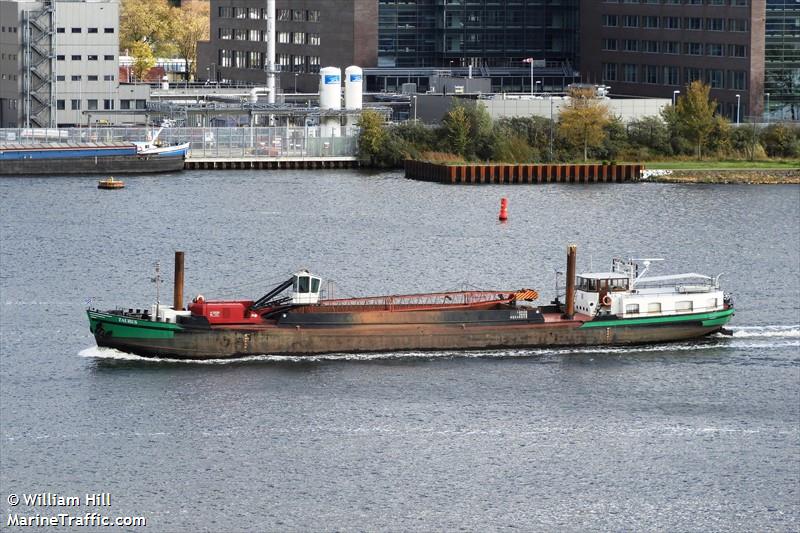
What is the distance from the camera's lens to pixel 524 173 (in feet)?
475

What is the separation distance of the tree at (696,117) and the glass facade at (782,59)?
11.9m

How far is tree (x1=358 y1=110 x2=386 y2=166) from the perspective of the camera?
15462 cm

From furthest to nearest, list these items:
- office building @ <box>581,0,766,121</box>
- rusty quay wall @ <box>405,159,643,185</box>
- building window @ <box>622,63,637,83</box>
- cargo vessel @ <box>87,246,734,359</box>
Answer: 1. building window @ <box>622,63,637,83</box>
2. office building @ <box>581,0,766,121</box>
3. rusty quay wall @ <box>405,159,643,185</box>
4. cargo vessel @ <box>87,246,734,359</box>

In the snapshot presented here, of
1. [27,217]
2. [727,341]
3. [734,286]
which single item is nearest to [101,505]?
[727,341]

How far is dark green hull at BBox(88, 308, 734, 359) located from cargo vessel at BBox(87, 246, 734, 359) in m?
0.04

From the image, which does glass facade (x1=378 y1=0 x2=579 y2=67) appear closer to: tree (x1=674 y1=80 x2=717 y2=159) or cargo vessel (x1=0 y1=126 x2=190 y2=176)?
tree (x1=674 y1=80 x2=717 y2=159)

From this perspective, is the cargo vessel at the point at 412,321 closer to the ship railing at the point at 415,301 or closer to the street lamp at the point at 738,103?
the ship railing at the point at 415,301

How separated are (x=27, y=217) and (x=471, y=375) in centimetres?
4945

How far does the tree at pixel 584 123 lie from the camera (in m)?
152

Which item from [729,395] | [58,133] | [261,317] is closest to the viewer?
[729,395]

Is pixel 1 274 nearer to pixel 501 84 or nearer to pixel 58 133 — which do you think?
pixel 58 133

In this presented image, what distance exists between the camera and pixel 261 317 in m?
78.2

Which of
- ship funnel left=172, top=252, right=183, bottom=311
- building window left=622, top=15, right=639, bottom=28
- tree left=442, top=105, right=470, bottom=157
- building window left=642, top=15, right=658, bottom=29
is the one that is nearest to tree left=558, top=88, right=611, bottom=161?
tree left=442, top=105, right=470, bottom=157

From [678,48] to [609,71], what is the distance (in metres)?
11.9
